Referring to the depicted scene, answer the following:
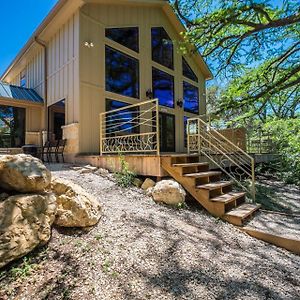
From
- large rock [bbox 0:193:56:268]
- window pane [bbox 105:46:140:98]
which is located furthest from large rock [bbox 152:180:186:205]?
window pane [bbox 105:46:140:98]

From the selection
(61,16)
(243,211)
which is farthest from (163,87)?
(243,211)

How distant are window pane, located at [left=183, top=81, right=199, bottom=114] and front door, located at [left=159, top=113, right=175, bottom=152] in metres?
1.56

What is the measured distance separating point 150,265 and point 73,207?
46.2 inches

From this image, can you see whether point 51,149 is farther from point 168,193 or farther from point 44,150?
point 168,193

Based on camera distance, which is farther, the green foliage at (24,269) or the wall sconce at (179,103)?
the wall sconce at (179,103)

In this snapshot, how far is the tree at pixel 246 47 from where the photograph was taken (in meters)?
6.45

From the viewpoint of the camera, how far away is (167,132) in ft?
34.9

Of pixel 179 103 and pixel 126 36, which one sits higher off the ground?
pixel 126 36

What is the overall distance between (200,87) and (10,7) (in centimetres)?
1006

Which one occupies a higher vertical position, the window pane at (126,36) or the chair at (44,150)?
the window pane at (126,36)

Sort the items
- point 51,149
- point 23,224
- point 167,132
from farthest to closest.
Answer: point 167,132 < point 51,149 < point 23,224

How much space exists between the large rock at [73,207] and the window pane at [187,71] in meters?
10.2

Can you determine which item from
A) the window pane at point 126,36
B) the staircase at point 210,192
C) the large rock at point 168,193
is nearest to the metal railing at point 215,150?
the staircase at point 210,192

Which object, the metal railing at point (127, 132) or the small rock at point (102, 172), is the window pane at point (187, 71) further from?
the small rock at point (102, 172)
